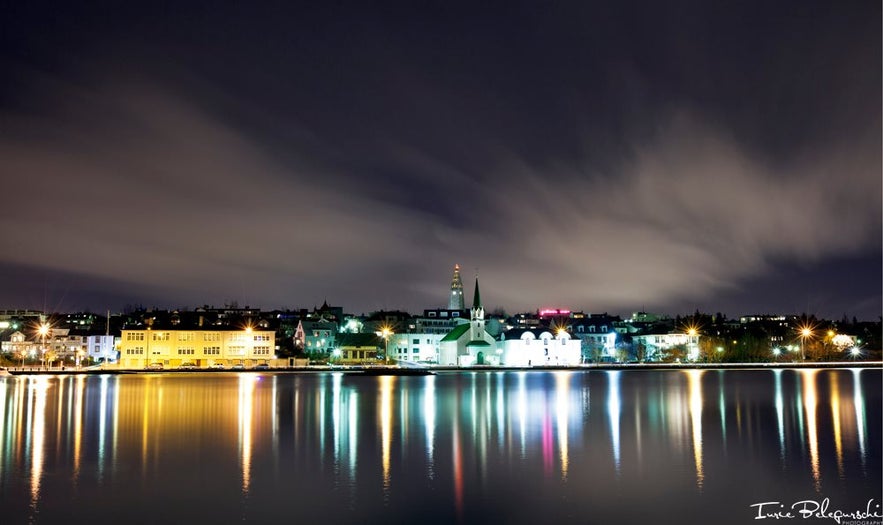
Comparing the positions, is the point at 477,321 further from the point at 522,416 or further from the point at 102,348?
the point at 522,416

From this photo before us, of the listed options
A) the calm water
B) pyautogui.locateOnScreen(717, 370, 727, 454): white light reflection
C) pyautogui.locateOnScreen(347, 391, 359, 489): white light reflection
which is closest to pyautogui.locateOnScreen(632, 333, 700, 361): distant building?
pyautogui.locateOnScreen(717, 370, 727, 454): white light reflection

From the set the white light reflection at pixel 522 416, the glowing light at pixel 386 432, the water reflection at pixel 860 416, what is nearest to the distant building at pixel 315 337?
the white light reflection at pixel 522 416

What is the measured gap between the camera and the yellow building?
9075 centimetres

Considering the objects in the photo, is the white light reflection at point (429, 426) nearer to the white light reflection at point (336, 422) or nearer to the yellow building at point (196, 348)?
the white light reflection at point (336, 422)

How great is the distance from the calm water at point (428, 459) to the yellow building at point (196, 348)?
146 feet

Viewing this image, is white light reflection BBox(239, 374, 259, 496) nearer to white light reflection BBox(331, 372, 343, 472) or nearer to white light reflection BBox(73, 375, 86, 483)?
white light reflection BBox(331, 372, 343, 472)

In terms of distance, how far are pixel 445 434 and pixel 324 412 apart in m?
10.8

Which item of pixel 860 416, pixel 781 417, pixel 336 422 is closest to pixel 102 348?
pixel 336 422

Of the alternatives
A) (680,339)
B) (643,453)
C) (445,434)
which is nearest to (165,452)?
(445,434)

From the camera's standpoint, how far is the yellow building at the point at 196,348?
298ft

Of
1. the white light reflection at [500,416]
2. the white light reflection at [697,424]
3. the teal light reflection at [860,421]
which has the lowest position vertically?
the teal light reflection at [860,421]

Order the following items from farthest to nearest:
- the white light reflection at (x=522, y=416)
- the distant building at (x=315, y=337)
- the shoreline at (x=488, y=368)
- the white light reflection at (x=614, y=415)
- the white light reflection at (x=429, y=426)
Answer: the distant building at (x=315, y=337) → the shoreline at (x=488, y=368) → the white light reflection at (x=522, y=416) → the white light reflection at (x=614, y=415) → the white light reflection at (x=429, y=426)

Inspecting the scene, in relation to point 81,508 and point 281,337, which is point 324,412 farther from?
point 281,337

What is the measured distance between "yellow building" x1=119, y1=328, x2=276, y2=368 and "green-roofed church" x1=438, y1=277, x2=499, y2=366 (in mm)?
27107
